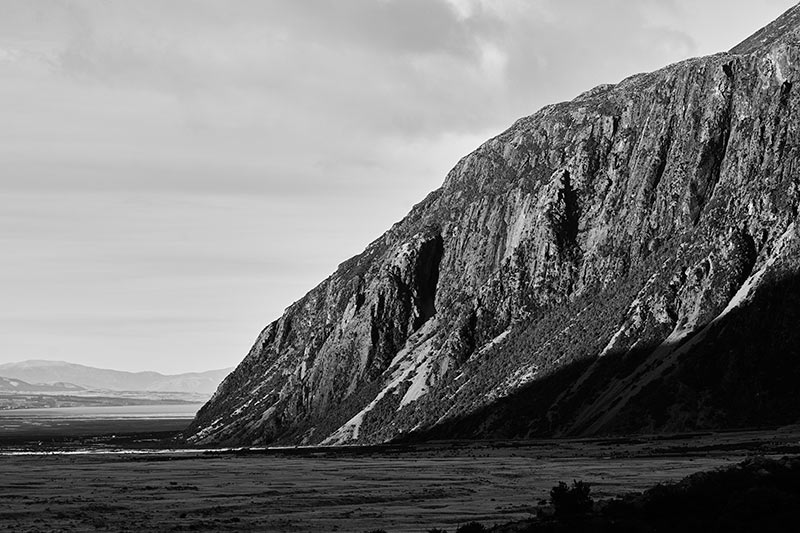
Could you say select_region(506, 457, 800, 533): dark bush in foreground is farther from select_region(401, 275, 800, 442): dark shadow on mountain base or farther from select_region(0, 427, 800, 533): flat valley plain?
select_region(401, 275, 800, 442): dark shadow on mountain base

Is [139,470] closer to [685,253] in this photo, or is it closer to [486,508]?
[486,508]

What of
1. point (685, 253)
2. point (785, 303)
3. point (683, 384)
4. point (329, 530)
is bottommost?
point (329, 530)

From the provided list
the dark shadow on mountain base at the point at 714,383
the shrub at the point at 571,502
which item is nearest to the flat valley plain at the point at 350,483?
the dark shadow on mountain base at the point at 714,383

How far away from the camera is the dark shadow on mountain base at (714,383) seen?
162 m

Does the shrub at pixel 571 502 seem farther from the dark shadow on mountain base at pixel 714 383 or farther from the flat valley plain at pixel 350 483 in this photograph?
the dark shadow on mountain base at pixel 714 383

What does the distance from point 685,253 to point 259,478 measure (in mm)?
101182

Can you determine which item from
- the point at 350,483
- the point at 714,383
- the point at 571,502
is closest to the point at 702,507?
the point at 571,502

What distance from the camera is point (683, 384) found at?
550ft

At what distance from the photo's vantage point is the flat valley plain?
73688mm

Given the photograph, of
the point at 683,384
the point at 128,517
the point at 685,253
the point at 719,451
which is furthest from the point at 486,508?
the point at 685,253

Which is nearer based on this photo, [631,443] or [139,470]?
[139,470]

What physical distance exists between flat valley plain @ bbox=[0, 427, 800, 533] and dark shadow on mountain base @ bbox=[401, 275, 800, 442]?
37.8 feet

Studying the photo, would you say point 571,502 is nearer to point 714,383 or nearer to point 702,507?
point 702,507

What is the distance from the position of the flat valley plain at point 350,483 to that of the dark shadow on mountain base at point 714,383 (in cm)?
1151
